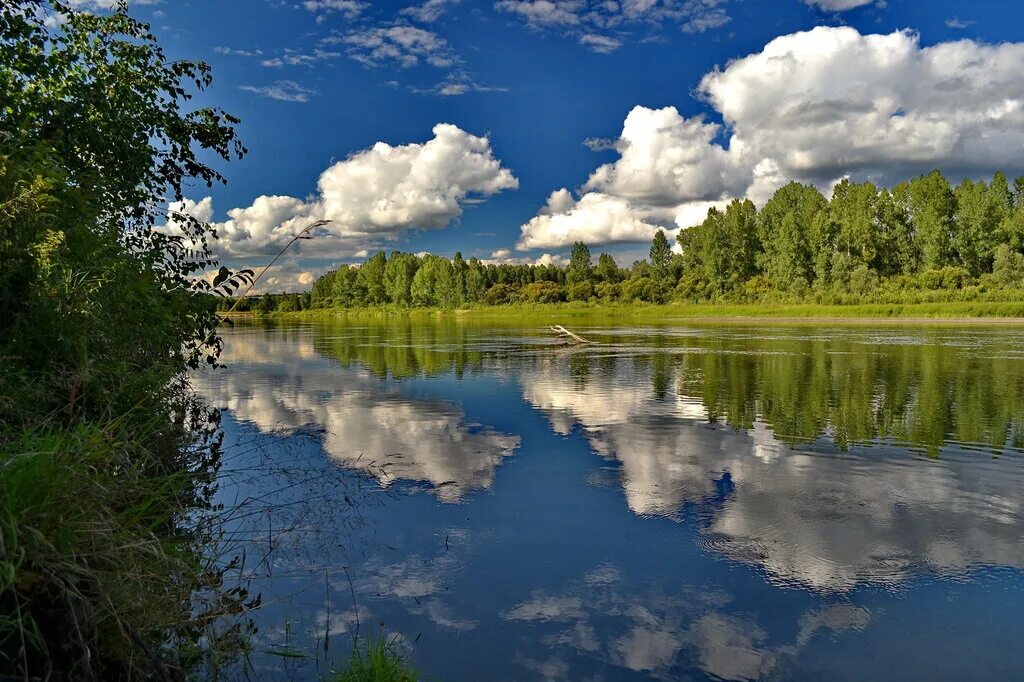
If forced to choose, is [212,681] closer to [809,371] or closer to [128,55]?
[128,55]

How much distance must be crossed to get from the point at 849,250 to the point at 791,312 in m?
13.6

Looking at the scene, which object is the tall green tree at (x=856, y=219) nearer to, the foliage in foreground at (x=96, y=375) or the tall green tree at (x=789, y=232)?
the tall green tree at (x=789, y=232)

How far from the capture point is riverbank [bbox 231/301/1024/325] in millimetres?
69312

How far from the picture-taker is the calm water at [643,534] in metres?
6.62

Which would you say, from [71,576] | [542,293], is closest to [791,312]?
[542,293]

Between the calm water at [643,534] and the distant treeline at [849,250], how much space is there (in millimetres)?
70250

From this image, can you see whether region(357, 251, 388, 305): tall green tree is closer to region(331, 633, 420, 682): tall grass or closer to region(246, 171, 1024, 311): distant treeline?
region(246, 171, 1024, 311): distant treeline

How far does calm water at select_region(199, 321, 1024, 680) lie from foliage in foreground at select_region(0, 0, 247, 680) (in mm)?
1219

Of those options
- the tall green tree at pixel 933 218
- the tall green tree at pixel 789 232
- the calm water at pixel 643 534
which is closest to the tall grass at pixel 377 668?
the calm water at pixel 643 534

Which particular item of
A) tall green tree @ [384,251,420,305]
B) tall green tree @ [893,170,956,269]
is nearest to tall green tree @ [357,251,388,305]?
tall green tree @ [384,251,420,305]

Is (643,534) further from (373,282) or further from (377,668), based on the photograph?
(373,282)

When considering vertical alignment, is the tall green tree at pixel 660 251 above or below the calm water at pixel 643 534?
above

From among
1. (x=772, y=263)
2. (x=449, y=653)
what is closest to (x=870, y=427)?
(x=449, y=653)

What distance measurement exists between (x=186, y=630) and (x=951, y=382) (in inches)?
1042
